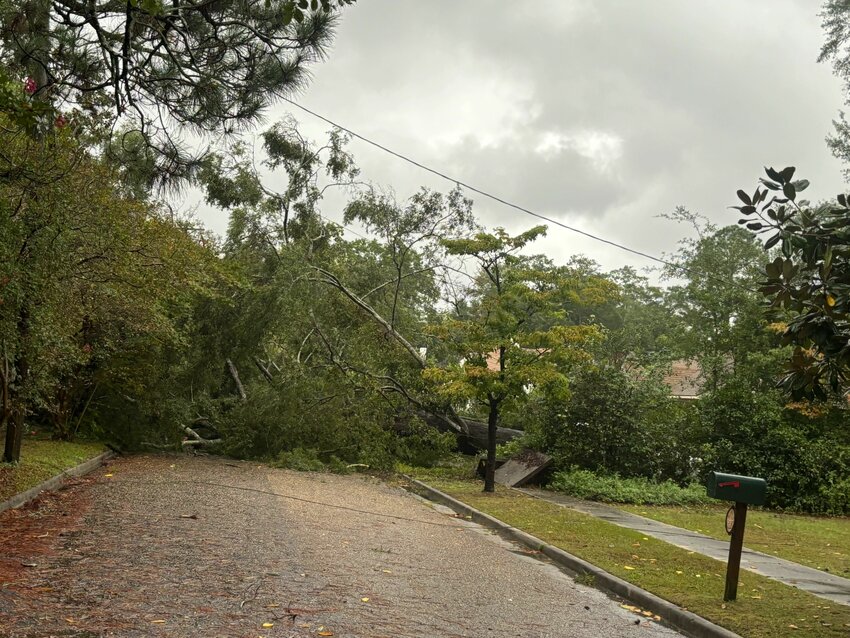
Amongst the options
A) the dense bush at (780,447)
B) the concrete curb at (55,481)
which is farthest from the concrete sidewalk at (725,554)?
the concrete curb at (55,481)

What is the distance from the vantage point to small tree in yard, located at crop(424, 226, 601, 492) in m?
16.0

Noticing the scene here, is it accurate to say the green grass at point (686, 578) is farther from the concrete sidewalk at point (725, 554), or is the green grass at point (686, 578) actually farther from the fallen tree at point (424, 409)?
the fallen tree at point (424, 409)

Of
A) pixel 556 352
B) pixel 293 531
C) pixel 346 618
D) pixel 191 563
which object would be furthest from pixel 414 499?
pixel 346 618

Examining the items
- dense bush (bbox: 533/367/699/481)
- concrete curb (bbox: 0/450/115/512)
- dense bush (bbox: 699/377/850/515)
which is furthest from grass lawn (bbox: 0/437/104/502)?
dense bush (bbox: 699/377/850/515)

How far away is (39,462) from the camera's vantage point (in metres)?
13.7

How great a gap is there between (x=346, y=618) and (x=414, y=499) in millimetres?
10167

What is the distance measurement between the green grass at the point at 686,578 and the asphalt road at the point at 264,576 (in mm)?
570

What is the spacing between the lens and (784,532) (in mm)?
13664

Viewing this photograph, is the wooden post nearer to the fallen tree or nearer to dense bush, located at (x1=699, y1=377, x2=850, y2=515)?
dense bush, located at (x1=699, y1=377, x2=850, y2=515)

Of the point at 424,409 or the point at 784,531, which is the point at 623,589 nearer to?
the point at 784,531

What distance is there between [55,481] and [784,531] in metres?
12.1

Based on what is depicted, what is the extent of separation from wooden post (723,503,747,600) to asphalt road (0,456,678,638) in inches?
38.5

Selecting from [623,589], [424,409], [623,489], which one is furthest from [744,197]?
[424,409]

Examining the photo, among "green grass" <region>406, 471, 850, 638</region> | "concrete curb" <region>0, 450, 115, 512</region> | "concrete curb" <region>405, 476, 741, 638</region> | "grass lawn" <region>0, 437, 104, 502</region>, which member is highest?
"green grass" <region>406, 471, 850, 638</region>
